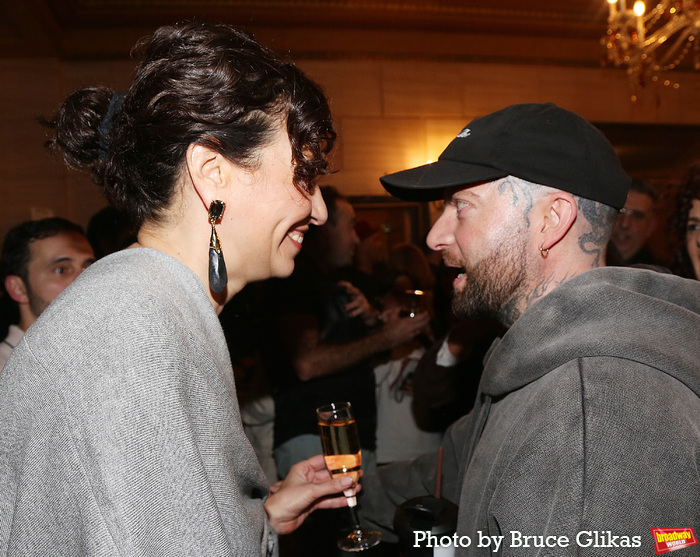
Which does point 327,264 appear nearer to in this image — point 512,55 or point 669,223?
point 669,223

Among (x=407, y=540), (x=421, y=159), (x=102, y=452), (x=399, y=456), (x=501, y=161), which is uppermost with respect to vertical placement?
(x=421, y=159)

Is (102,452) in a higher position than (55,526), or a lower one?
higher

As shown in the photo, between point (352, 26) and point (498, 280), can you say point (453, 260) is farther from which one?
point (352, 26)

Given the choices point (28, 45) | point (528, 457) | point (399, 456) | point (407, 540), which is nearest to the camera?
point (528, 457)

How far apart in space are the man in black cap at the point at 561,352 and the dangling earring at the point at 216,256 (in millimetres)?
595

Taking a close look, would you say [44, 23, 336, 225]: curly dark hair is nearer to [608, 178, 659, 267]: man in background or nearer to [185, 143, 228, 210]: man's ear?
[185, 143, 228, 210]: man's ear

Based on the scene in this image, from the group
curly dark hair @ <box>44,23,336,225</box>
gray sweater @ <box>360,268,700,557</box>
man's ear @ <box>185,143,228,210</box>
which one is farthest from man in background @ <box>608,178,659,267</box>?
man's ear @ <box>185,143,228,210</box>

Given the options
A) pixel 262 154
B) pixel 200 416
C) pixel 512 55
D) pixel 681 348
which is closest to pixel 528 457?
pixel 681 348

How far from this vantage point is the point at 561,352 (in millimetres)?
1050

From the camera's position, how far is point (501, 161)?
1.32 metres

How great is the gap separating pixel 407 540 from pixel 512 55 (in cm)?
672

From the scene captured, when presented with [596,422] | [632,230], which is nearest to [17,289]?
[596,422]

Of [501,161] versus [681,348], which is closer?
[681,348]

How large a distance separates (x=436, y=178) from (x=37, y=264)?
92.7 inches
